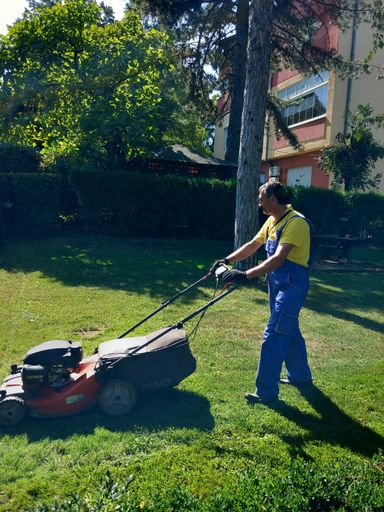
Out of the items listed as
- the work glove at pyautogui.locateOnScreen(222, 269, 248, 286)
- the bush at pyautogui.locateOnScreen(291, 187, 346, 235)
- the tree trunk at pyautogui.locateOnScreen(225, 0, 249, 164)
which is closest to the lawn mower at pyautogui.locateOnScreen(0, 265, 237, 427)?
the work glove at pyautogui.locateOnScreen(222, 269, 248, 286)

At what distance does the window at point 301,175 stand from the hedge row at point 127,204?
10.2 meters

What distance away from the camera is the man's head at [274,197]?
4.20m

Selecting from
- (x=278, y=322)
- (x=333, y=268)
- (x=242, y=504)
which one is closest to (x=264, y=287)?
(x=333, y=268)

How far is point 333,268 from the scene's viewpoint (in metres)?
11.6

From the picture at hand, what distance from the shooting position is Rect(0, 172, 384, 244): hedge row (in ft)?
39.2

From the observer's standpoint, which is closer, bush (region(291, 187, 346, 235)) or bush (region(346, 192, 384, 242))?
bush (region(291, 187, 346, 235))

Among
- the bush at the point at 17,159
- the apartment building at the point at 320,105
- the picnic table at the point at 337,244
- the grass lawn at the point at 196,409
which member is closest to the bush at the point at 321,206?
the picnic table at the point at 337,244

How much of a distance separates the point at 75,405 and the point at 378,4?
14.8ft

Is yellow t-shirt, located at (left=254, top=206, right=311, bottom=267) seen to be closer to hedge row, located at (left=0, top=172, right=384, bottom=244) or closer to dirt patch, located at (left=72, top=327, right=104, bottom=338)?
dirt patch, located at (left=72, top=327, right=104, bottom=338)

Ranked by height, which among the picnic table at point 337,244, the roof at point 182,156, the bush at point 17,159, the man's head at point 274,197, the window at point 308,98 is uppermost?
the window at point 308,98

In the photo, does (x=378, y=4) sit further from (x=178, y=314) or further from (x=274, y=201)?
(x=178, y=314)

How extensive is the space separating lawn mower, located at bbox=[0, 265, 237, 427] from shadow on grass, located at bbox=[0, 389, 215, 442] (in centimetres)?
6

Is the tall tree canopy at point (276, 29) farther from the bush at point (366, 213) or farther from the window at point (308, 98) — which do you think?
the window at point (308, 98)

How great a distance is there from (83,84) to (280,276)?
36.3ft
